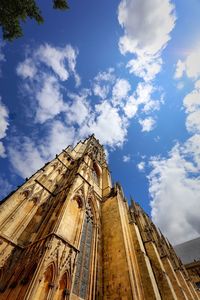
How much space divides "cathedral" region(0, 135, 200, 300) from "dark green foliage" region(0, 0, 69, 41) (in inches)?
319

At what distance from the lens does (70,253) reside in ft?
23.6

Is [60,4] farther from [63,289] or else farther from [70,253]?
[63,289]

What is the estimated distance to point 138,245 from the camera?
34.5 feet

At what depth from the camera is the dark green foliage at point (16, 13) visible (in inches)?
245

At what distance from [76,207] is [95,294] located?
430 centimetres

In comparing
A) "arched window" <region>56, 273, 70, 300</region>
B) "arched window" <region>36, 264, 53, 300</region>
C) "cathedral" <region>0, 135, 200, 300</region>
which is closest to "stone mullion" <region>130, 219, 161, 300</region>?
"cathedral" <region>0, 135, 200, 300</region>

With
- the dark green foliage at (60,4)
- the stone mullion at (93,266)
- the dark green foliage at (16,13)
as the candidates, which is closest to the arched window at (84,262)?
the stone mullion at (93,266)

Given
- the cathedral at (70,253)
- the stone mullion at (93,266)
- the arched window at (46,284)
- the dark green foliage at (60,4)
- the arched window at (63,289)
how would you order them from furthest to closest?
the stone mullion at (93,266) < the dark green foliage at (60,4) < the cathedral at (70,253) < the arched window at (63,289) < the arched window at (46,284)

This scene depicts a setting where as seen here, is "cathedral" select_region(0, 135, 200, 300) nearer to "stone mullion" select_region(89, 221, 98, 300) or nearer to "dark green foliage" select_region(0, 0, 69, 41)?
"stone mullion" select_region(89, 221, 98, 300)

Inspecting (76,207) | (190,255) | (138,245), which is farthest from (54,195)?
(190,255)

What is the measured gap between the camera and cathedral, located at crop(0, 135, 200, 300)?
6.02 m

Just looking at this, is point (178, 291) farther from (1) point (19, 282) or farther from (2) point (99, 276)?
(1) point (19, 282)

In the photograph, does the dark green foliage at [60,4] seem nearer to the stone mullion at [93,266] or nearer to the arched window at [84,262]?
the arched window at [84,262]

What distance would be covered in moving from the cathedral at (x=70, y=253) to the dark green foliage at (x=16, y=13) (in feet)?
26.6
